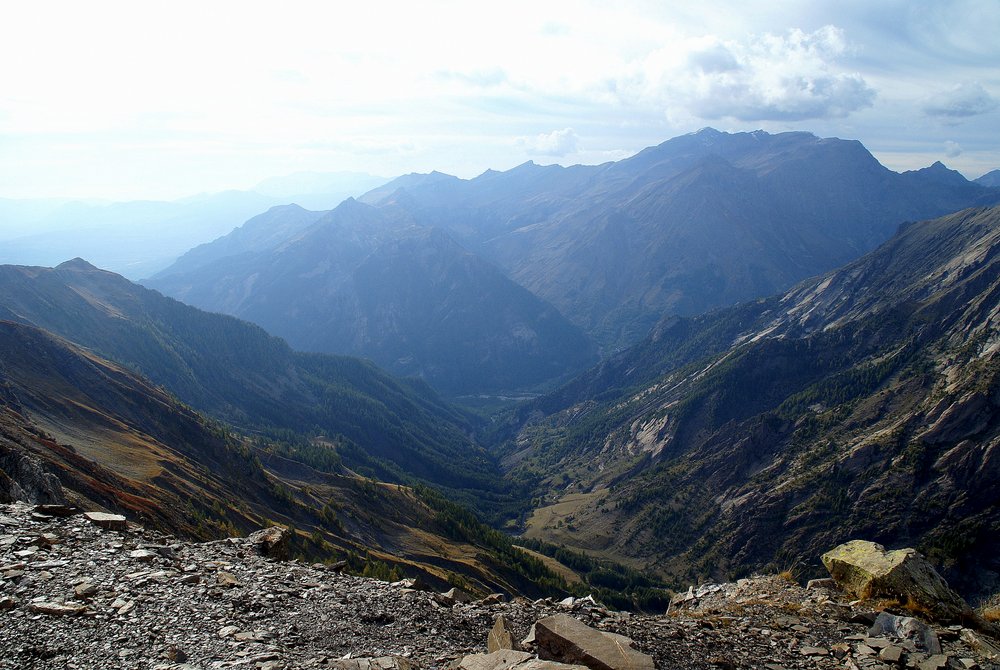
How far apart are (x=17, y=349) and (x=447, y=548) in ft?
348

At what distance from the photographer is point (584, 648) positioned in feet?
59.2

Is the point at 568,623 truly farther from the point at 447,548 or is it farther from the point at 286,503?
the point at 447,548

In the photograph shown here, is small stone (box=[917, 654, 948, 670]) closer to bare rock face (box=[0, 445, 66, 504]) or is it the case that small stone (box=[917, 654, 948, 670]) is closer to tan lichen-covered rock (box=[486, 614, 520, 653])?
tan lichen-covered rock (box=[486, 614, 520, 653])

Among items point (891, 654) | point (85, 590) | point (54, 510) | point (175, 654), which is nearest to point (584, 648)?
point (891, 654)

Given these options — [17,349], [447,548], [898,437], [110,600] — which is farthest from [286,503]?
[898,437]

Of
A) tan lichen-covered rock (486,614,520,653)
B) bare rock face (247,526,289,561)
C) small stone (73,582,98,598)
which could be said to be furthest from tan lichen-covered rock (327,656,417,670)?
bare rock face (247,526,289,561)

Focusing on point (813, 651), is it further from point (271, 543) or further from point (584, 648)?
point (271, 543)

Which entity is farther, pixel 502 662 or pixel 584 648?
pixel 584 648

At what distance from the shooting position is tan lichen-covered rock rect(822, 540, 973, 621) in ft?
82.2

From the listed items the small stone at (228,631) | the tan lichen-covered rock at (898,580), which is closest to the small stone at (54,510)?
the small stone at (228,631)

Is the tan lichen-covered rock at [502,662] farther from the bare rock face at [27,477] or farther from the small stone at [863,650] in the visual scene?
the bare rock face at [27,477]

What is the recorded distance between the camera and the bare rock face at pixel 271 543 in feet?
102

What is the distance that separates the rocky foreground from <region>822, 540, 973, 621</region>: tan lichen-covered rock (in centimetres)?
121

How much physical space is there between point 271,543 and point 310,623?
36.4ft
